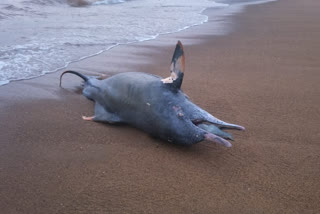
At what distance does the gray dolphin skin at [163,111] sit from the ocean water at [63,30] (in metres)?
1.93

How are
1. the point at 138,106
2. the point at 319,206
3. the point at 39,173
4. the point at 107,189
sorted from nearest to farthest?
the point at 319,206
the point at 107,189
the point at 39,173
the point at 138,106

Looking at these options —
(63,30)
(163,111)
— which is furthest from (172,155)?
(63,30)

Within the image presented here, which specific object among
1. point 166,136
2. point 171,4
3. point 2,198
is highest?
point 171,4

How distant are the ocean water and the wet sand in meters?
0.81

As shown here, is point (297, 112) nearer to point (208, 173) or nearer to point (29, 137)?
point (208, 173)

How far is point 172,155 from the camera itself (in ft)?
7.97

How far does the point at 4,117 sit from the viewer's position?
310cm

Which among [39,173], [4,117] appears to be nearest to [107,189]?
[39,173]

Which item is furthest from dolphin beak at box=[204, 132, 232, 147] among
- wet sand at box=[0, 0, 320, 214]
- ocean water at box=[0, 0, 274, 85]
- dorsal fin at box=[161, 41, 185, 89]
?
ocean water at box=[0, 0, 274, 85]

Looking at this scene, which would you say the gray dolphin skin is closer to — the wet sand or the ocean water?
the wet sand

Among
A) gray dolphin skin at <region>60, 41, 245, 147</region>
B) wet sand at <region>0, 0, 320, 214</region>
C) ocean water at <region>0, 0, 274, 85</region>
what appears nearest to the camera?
wet sand at <region>0, 0, 320, 214</region>

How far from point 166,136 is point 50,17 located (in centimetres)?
765

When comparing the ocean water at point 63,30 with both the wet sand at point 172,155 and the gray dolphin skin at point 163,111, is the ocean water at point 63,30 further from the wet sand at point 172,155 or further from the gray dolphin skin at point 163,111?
the gray dolphin skin at point 163,111

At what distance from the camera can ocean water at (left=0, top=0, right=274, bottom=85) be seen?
16.1ft
